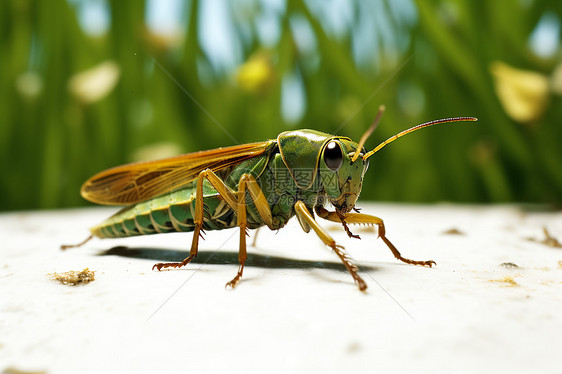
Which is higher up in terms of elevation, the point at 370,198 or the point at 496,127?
the point at 496,127

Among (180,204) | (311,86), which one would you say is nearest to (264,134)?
(311,86)

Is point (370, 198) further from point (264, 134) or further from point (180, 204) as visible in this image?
point (180, 204)

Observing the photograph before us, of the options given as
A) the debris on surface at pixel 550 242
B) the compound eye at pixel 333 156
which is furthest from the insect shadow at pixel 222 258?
the debris on surface at pixel 550 242

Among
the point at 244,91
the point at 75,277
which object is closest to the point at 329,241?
the point at 75,277

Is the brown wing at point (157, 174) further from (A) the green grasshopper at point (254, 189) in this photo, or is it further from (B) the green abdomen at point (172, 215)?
(B) the green abdomen at point (172, 215)

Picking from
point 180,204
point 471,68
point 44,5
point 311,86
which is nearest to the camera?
point 180,204

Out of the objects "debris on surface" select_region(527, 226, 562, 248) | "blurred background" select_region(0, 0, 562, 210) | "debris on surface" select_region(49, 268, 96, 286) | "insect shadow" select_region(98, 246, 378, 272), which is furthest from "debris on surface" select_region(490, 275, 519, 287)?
"blurred background" select_region(0, 0, 562, 210)

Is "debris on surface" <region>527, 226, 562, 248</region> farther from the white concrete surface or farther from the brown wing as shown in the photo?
the brown wing

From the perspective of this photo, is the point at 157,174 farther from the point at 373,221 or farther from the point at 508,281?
the point at 508,281
